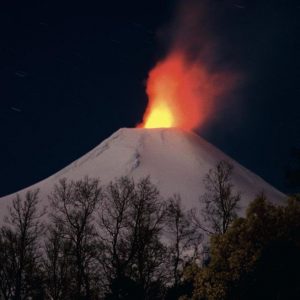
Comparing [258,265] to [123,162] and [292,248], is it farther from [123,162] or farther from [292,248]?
[123,162]

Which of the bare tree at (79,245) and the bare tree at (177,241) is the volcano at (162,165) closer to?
the bare tree at (177,241)

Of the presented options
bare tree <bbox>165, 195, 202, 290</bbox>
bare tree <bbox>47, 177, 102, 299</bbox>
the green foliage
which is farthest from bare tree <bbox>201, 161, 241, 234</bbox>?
the green foliage

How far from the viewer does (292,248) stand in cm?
2481

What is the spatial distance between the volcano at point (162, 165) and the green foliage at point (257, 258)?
60319 mm

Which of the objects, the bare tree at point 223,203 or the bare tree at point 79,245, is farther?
the bare tree at point 223,203

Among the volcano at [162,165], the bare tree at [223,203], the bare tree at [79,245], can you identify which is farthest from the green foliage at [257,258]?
the volcano at [162,165]

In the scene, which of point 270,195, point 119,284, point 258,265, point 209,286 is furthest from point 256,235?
point 270,195

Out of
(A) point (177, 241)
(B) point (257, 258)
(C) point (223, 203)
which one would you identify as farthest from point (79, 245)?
(B) point (257, 258)

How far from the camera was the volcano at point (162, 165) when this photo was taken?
322ft

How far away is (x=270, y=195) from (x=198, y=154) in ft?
65.7

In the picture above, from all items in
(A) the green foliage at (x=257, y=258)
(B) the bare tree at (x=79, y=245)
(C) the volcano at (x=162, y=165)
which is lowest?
(A) the green foliage at (x=257, y=258)

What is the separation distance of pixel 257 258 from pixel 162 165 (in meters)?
85.0

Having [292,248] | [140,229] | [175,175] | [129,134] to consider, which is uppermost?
[129,134]

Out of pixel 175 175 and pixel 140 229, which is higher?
pixel 175 175
